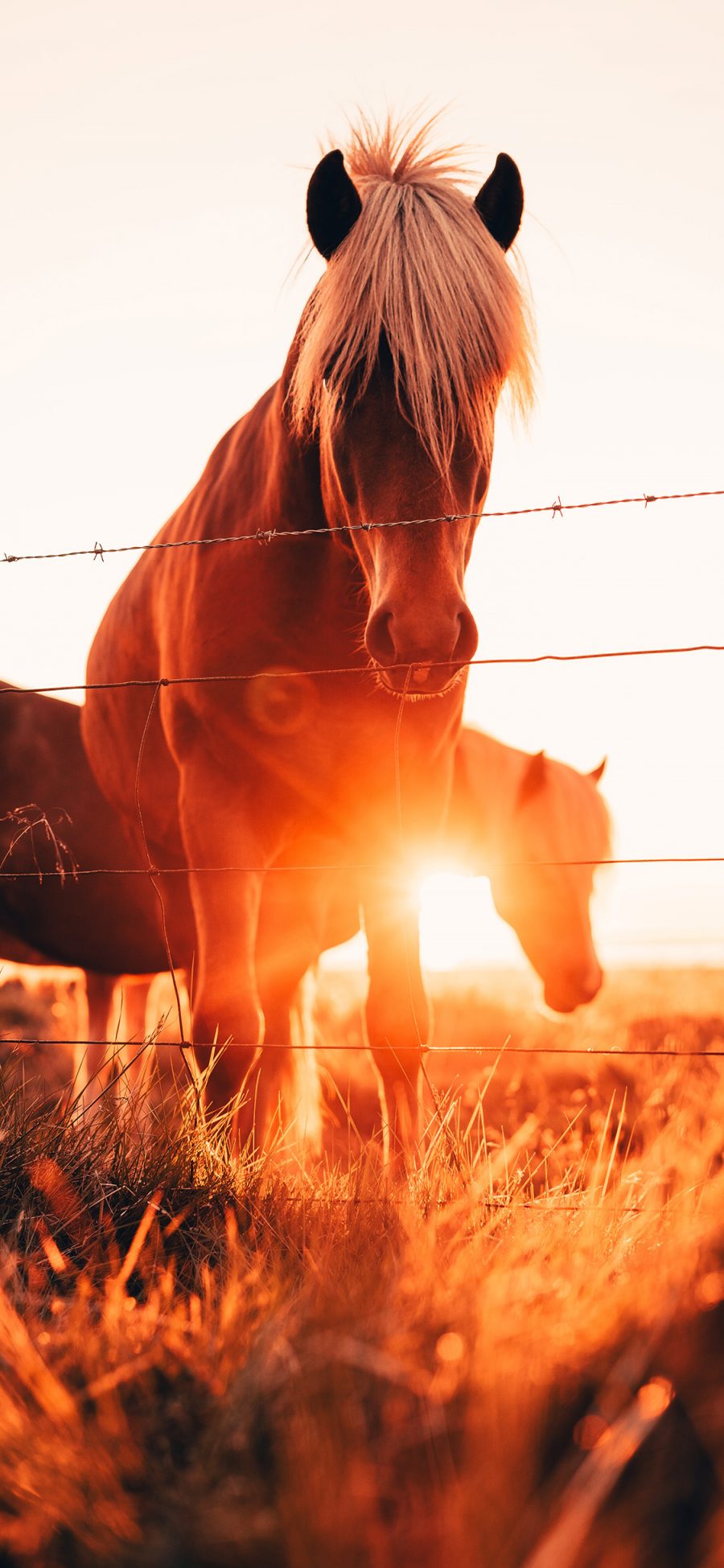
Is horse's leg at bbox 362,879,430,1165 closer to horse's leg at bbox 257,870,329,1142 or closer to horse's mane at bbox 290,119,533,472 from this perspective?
horse's leg at bbox 257,870,329,1142

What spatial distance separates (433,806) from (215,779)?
2.10ft

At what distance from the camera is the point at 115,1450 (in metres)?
1.04

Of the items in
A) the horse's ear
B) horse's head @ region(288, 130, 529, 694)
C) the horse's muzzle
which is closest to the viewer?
the horse's muzzle

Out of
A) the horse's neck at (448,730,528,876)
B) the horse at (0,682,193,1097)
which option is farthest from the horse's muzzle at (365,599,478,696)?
Answer: the horse's neck at (448,730,528,876)

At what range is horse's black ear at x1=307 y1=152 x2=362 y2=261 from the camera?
8.70ft

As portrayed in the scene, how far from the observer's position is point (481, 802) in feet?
19.7

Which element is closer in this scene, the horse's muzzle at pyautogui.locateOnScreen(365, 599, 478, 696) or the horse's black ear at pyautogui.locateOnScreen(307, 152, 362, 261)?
the horse's muzzle at pyautogui.locateOnScreen(365, 599, 478, 696)

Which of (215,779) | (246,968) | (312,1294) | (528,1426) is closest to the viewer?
(528,1426)

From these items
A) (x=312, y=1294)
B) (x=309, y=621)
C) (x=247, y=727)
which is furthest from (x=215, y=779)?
(x=312, y=1294)

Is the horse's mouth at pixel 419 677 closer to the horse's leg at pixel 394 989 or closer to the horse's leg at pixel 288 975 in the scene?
the horse's leg at pixel 394 989

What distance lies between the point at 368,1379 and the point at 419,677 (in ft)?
4.84

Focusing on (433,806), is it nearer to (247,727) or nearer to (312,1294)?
(247,727)

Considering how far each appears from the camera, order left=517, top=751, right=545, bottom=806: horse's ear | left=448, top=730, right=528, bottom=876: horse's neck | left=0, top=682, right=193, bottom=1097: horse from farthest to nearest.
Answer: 1. left=517, top=751, right=545, bottom=806: horse's ear
2. left=448, top=730, right=528, bottom=876: horse's neck
3. left=0, top=682, right=193, bottom=1097: horse

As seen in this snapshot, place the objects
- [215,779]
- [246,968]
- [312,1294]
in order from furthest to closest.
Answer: [215,779]
[246,968]
[312,1294]
